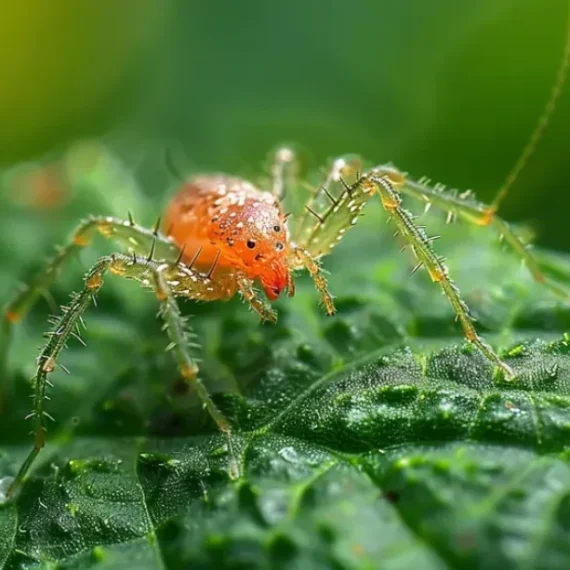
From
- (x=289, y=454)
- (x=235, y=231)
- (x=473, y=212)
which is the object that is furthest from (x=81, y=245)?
(x=473, y=212)

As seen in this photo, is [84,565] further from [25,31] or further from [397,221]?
[25,31]

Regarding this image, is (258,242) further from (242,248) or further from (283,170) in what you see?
(283,170)

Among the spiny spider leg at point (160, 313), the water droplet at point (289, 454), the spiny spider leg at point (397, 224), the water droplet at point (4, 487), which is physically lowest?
the water droplet at point (4, 487)

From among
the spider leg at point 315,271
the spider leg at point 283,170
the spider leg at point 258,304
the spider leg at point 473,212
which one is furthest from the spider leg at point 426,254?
the spider leg at point 283,170

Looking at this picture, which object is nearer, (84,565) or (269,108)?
(84,565)

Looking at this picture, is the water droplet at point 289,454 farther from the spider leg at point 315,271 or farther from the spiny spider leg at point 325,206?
the spiny spider leg at point 325,206

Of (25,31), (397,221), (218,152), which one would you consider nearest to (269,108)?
(218,152)
